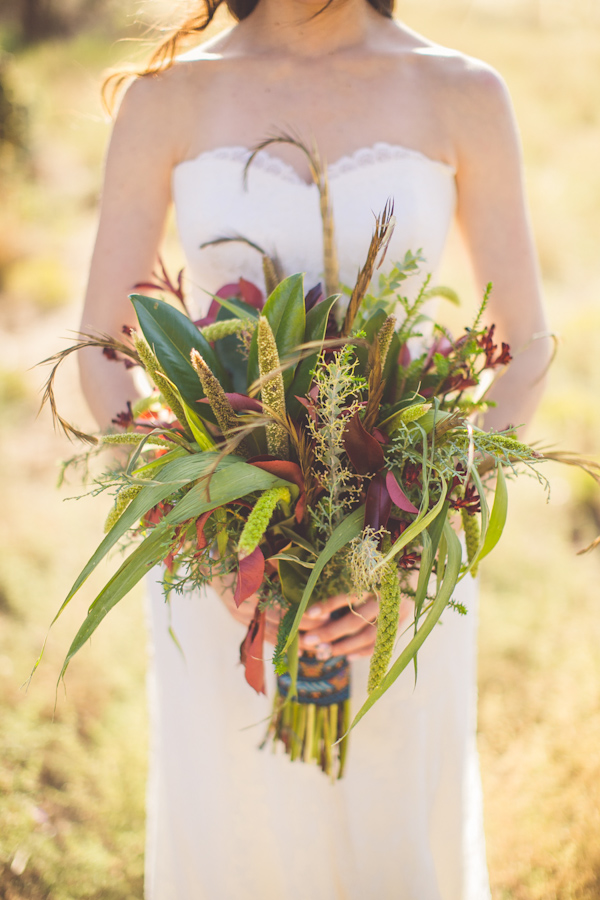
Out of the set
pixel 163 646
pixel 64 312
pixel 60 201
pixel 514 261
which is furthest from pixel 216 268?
pixel 60 201

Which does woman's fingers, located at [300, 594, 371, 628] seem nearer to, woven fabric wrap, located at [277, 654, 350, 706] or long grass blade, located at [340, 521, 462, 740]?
woven fabric wrap, located at [277, 654, 350, 706]

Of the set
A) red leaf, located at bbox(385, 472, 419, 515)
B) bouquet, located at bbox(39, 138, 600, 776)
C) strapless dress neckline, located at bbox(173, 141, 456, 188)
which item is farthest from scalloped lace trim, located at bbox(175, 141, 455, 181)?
red leaf, located at bbox(385, 472, 419, 515)

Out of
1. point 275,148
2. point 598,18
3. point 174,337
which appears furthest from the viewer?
point 598,18

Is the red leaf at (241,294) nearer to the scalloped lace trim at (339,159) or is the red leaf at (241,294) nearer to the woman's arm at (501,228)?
the scalloped lace trim at (339,159)

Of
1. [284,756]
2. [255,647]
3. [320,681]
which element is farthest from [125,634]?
[255,647]

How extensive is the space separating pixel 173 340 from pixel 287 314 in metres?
0.16

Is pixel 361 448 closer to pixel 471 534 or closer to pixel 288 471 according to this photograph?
pixel 288 471

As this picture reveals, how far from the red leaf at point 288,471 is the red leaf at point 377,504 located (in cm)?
9

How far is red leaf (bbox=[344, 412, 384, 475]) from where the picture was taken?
729 mm

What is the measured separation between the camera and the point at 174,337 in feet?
2.72

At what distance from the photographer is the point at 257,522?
65 cm

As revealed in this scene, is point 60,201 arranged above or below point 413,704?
above

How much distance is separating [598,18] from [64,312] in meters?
6.60

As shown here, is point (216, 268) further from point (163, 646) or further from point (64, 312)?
point (64, 312)
